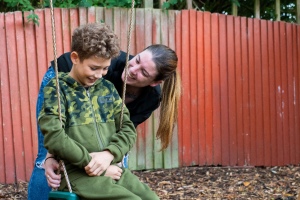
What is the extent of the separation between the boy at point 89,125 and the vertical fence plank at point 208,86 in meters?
4.23

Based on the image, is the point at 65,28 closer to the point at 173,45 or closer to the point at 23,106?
the point at 23,106

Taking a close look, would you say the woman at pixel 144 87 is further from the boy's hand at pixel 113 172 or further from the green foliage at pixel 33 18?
the green foliage at pixel 33 18

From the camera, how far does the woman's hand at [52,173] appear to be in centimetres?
225

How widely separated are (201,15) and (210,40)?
32 cm

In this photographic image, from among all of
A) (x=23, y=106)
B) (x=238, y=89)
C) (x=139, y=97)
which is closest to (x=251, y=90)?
(x=238, y=89)

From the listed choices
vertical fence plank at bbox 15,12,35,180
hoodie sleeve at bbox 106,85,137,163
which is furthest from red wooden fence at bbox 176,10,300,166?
hoodie sleeve at bbox 106,85,137,163

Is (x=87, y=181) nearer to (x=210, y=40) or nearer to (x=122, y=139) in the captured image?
(x=122, y=139)

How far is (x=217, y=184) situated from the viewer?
19.5 feet

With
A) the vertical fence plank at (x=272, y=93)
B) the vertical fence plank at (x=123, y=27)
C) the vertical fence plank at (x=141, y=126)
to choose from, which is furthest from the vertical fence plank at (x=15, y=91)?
the vertical fence plank at (x=272, y=93)

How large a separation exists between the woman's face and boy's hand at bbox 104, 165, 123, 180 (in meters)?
0.66

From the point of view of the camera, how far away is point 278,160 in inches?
284

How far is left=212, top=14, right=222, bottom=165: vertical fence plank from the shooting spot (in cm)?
659

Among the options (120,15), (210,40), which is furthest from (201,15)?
(120,15)

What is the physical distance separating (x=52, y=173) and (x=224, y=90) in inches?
182
